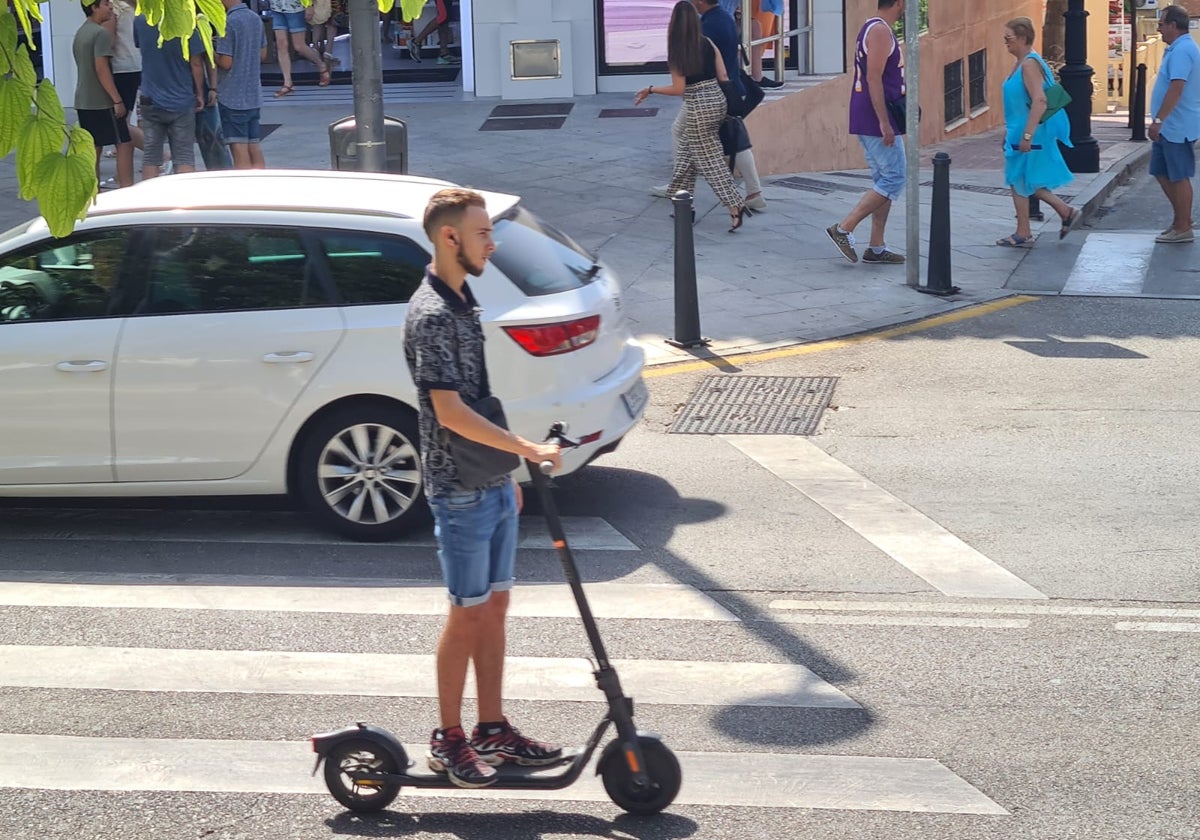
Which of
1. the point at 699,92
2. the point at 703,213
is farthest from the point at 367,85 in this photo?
the point at 703,213

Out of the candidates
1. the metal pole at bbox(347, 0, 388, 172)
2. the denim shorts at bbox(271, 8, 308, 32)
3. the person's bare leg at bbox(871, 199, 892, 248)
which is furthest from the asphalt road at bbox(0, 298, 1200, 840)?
the denim shorts at bbox(271, 8, 308, 32)

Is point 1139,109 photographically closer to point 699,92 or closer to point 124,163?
point 699,92

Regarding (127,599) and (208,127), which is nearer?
(127,599)

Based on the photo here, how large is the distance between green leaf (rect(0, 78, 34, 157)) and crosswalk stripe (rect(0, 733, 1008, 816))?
7.87ft

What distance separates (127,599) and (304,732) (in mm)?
1694

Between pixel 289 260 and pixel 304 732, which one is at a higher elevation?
pixel 289 260

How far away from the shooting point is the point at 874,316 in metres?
12.1

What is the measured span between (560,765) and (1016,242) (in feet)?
34.6

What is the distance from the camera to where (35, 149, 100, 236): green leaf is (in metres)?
3.59

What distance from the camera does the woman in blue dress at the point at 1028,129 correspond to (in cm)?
1340

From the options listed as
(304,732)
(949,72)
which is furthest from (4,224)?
(949,72)

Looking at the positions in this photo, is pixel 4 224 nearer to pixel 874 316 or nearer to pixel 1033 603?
pixel 874 316

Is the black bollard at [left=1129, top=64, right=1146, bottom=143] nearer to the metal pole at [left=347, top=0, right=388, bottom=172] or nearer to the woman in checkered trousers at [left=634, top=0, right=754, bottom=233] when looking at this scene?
the woman in checkered trousers at [left=634, top=0, right=754, bottom=233]

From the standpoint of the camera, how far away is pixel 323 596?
272 inches
